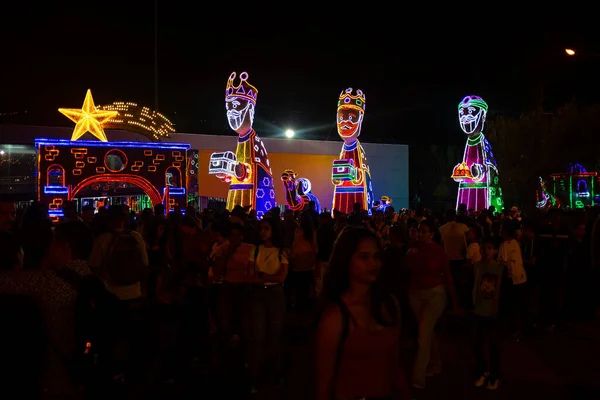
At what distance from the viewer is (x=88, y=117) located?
20.2 meters

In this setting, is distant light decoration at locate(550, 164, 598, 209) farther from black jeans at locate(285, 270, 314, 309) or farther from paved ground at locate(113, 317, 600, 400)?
black jeans at locate(285, 270, 314, 309)

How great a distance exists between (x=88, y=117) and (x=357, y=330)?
18.9 meters

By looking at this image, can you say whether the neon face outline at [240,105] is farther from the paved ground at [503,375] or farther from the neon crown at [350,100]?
the paved ground at [503,375]

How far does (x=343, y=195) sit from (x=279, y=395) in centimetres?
1714

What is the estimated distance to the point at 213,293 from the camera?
25.5 feet

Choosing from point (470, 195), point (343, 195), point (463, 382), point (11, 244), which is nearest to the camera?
point (11, 244)

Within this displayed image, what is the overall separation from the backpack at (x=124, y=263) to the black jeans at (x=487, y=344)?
3.39 metres

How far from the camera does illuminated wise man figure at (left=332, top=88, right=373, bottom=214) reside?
22.6 meters

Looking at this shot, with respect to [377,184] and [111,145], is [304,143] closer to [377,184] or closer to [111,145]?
→ [377,184]

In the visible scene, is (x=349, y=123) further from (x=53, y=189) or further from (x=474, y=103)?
(x=53, y=189)

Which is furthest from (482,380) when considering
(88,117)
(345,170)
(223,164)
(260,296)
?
(88,117)

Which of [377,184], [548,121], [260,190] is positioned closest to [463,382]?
[260,190]

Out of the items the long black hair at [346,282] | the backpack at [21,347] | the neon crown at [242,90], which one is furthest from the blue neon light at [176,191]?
the long black hair at [346,282]

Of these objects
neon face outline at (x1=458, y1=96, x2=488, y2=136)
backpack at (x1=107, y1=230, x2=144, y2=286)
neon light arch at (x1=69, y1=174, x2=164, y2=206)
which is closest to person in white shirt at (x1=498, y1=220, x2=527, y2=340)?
backpack at (x1=107, y1=230, x2=144, y2=286)
